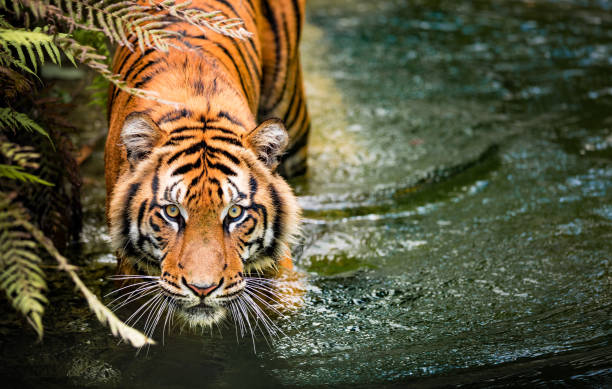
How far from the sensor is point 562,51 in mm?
5848

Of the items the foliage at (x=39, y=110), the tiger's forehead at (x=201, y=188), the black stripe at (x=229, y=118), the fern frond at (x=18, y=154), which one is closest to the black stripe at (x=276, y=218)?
the tiger's forehead at (x=201, y=188)

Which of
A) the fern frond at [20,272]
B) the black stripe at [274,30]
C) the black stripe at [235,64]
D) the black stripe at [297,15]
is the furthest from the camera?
the black stripe at [297,15]

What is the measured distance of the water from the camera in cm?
251

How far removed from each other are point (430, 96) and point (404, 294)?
2554mm

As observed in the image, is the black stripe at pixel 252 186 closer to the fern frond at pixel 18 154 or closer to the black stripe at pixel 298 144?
the fern frond at pixel 18 154

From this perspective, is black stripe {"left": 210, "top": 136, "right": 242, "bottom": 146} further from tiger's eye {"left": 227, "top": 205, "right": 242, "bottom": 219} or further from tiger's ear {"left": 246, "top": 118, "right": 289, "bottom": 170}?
tiger's eye {"left": 227, "top": 205, "right": 242, "bottom": 219}

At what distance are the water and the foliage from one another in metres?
0.36

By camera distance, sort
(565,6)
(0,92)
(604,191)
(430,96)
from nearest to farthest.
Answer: (0,92) → (604,191) → (430,96) → (565,6)

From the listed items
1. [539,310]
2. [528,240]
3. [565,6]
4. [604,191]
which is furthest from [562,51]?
[539,310]

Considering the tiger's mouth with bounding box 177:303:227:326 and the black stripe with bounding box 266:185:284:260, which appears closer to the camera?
the tiger's mouth with bounding box 177:303:227:326

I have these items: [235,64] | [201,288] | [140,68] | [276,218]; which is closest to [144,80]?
[140,68]

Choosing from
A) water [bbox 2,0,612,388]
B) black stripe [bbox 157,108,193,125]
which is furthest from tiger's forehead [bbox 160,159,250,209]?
water [bbox 2,0,612,388]

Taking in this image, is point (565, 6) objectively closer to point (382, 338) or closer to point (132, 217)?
point (382, 338)

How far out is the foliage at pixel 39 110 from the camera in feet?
5.83
